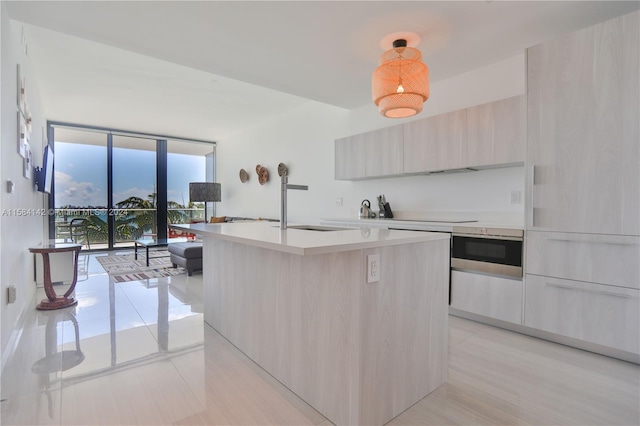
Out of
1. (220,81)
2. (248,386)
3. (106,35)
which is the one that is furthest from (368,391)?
(220,81)

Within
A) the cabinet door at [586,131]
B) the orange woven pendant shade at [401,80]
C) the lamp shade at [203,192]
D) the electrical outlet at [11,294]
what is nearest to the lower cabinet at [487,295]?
the cabinet door at [586,131]

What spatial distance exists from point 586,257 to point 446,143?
5.04 ft

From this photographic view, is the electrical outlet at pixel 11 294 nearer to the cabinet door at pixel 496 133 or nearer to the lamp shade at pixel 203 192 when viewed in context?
the cabinet door at pixel 496 133

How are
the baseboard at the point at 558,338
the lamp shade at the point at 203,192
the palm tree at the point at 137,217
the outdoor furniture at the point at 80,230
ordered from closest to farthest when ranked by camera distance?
the baseboard at the point at 558,338, the outdoor furniture at the point at 80,230, the lamp shade at the point at 203,192, the palm tree at the point at 137,217

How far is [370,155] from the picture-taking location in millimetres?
4016

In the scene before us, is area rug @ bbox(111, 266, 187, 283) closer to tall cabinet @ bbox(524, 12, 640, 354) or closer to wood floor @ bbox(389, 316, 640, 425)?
wood floor @ bbox(389, 316, 640, 425)

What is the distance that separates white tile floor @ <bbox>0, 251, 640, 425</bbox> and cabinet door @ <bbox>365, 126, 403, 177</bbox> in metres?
1.88

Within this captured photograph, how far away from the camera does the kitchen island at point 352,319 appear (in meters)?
1.40

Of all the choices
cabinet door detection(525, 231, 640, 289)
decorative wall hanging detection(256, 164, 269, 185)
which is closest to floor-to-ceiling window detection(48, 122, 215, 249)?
decorative wall hanging detection(256, 164, 269, 185)

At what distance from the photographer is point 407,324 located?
1594mm

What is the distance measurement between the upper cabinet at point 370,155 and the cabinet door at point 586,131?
1.46m

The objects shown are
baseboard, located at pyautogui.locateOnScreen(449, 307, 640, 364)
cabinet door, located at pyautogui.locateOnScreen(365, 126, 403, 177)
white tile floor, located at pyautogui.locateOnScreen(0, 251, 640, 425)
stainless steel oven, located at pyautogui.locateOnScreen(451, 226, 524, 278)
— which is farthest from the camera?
cabinet door, located at pyautogui.locateOnScreen(365, 126, 403, 177)

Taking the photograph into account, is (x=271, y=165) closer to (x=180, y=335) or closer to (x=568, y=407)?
(x=180, y=335)

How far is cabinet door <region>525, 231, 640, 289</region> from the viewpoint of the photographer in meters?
Answer: 2.00
